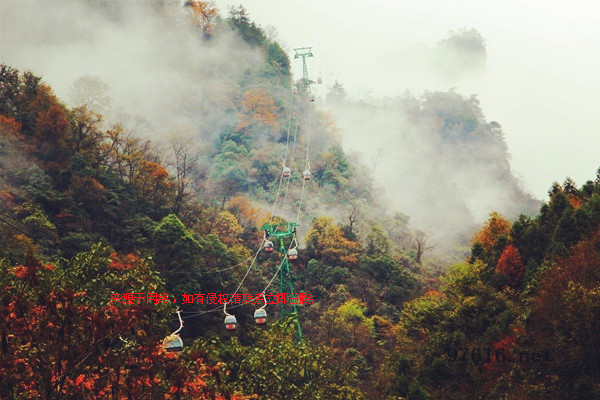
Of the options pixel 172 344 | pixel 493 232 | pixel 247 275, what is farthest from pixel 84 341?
pixel 493 232

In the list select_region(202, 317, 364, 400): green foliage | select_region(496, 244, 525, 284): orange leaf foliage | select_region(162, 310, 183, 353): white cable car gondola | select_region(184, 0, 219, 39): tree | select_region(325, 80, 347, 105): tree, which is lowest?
select_region(202, 317, 364, 400): green foliage

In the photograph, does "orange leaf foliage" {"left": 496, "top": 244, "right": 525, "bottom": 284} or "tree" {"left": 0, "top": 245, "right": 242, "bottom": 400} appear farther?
"orange leaf foliage" {"left": 496, "top": 244, "right": 525, "bottom": 284}

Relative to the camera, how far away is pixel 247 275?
4378 centimetres

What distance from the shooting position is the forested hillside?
587 inches

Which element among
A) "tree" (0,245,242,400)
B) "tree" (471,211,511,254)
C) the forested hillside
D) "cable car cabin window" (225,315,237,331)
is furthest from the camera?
"tree" (471,211,511,254)

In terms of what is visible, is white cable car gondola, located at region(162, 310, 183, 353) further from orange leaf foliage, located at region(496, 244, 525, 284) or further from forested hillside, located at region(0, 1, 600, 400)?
orange leaf foliage, located at region(496, 244, 525, 284)

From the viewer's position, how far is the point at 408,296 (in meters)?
47.2

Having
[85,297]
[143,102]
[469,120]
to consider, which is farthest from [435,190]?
[85,297]

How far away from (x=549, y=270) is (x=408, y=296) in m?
22.7

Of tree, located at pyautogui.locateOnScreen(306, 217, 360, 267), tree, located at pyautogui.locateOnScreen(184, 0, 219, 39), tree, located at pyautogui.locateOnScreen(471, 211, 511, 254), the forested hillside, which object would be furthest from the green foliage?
tree, located at pyautogui.locateOnScreen(184, 0, 219, 39)

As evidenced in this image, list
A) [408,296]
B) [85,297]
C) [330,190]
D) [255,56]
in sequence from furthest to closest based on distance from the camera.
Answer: [255,56]
[330,190]
[408,296]
[85,297]

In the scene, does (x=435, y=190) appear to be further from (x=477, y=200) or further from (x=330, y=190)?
(x=330, y=190)

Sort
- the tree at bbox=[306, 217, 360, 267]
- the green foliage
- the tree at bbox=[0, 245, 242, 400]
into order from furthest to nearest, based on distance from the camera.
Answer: the tree at bbox=[306, 217, 360, 267], the green foliage, the tree at bbox=[0, 245, 242, 400]

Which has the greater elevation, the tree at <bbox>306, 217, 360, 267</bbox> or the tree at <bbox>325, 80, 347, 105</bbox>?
the tree at <bbox>325, 80, 347, 105</bbox>
